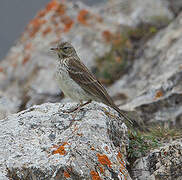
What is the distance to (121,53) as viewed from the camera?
41.4 feet

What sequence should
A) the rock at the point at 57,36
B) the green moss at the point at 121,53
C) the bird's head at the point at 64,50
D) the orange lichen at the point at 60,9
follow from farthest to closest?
the orange lichen at the point at 60,9 → the rock at the point at 57,36 → the green moss at the point at 121,53 → the bird's head at the point at 64,50

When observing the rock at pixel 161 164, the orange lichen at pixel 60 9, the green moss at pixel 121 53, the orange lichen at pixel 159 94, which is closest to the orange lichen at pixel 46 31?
the orange lichen at pixel 60 9

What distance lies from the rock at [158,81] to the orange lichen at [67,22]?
3.13 meters

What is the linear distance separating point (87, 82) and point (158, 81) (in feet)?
10.8

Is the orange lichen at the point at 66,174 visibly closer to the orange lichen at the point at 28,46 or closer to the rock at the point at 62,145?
the rock at the point at 62,145

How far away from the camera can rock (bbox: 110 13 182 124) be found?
8734 millimetres

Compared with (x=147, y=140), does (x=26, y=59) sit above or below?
above

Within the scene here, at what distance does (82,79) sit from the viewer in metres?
6.87

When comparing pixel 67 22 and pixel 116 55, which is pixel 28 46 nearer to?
pixel 67 22

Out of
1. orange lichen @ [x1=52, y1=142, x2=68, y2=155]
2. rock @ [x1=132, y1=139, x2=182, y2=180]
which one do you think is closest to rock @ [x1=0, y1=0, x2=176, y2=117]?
rock @ [x1=132, y1=139, x2=182, y2=180]

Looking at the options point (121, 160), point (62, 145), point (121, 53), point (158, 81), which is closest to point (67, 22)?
point (121, 53)

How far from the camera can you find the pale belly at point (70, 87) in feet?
22.0

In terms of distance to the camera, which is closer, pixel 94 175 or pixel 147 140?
pixel 94 175

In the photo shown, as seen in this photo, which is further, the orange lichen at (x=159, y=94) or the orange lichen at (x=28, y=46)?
the orange lichen at (x=28, y=46)
